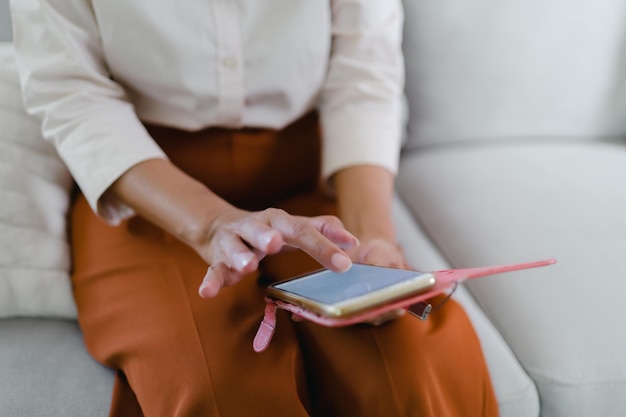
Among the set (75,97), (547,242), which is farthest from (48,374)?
(547,242)

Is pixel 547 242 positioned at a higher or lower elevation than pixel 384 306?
lower

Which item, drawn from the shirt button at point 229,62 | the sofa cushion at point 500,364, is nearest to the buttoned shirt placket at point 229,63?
the shirt button at point 229,62

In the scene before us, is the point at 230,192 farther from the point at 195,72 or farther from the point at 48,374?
the point at 48,374

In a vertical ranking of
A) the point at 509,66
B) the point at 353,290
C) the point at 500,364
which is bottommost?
the point at 500,364

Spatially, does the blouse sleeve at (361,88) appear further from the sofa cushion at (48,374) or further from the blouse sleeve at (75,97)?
the sofa cushion at (48,374)

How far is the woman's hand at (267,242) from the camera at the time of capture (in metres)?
0.43

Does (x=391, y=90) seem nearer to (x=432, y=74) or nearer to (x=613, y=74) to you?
(x=432, y=74)

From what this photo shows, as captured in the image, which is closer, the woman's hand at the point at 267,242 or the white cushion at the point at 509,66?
the woman's hand at the point at 267,242

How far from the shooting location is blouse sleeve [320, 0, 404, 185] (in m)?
0.71

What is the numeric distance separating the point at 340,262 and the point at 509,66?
74 cm

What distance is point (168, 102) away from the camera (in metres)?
0.65

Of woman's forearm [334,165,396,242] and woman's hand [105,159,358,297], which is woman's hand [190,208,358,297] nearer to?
woman's hand [105,159,358,297]

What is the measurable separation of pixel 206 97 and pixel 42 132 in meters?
0.20

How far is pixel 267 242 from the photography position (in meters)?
0.43
